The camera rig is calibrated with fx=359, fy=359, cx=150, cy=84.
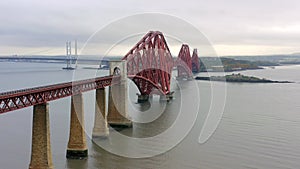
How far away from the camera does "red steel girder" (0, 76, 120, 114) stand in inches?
619

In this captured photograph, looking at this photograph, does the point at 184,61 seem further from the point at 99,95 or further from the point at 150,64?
the point at 99,95

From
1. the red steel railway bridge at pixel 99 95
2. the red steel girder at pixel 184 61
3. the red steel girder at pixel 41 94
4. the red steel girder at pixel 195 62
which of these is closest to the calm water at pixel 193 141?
the red steel railway bridge at pixel 99 95

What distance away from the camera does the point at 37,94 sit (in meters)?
17.1

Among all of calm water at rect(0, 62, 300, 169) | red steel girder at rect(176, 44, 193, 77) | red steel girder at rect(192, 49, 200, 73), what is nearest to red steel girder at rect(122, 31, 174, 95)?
calm water at rect(0, 62, 300, 169)

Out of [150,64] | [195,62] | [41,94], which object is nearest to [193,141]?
[41,94]

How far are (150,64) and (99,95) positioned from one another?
18774 millimetres

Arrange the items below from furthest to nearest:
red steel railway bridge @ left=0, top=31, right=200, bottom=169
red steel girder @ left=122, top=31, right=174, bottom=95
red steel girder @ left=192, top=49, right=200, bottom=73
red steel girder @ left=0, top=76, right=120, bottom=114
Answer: red steel girder @ left=192, top=49, right=200, bottom=73
red steel girder @ left=122, top=31, right=174, bottom=95
red steel railway bridge @ left=0, top=31, right=200, bottom=169
red steel girder @ left=0, top=76, right=120, bottom=114

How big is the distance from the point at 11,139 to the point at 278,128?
68.6ft

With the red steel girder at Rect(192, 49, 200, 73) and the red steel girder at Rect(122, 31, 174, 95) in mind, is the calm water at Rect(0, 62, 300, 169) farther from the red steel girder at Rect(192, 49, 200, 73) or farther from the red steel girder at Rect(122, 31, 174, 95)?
the red steel girder at Rect(192, 49, 200, 73)

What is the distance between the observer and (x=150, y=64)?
4453cm

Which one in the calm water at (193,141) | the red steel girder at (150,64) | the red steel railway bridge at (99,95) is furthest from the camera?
the red steel girder at (150,64)

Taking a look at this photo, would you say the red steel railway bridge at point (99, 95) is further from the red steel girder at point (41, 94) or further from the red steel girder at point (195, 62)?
the red steel girder at point (195, 62)

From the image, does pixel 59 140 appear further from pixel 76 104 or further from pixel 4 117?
pixel 4 117

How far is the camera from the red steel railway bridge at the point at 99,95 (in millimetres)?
17000
